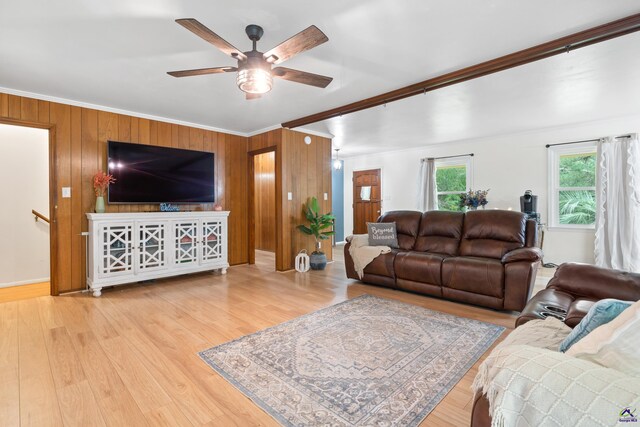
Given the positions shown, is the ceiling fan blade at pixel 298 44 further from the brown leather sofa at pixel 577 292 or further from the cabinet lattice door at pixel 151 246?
the cabinet lattice door at pixel 151 246

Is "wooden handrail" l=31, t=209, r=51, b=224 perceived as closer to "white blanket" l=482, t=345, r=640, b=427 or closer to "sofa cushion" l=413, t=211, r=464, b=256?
"sofa cushion" l=413, t=211, r=464, b=256

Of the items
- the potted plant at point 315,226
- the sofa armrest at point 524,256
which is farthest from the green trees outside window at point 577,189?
the potted plant at point 315,226

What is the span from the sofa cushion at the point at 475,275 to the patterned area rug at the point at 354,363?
1.58ft

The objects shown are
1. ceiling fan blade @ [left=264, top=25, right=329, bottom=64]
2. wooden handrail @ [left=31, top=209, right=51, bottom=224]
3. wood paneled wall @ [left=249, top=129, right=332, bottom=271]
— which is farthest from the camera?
wood paneled wall @ [left=249, top=129, right=332, bottom=271]

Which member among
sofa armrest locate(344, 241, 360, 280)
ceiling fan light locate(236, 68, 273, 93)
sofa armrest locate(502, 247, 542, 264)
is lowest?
sofa armrest locate(344, 241, 360, 280)

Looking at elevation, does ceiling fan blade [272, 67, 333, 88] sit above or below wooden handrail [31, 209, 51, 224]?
above

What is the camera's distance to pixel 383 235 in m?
4.24

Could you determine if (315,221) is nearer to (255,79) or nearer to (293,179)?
(293,179)

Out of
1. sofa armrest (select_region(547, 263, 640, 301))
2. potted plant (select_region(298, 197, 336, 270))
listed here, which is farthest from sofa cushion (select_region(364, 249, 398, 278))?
sofa armrest (select_region(547, 263, 640, 301))

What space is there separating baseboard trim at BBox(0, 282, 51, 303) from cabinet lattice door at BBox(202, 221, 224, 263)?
188cm

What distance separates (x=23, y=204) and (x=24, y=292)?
4.27 ft

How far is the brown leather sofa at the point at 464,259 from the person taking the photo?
2984 mm

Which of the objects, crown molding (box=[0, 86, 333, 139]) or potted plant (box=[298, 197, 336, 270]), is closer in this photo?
crown molding (box=[0, 86, 333, 139])

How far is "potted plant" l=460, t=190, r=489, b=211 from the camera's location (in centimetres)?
588
